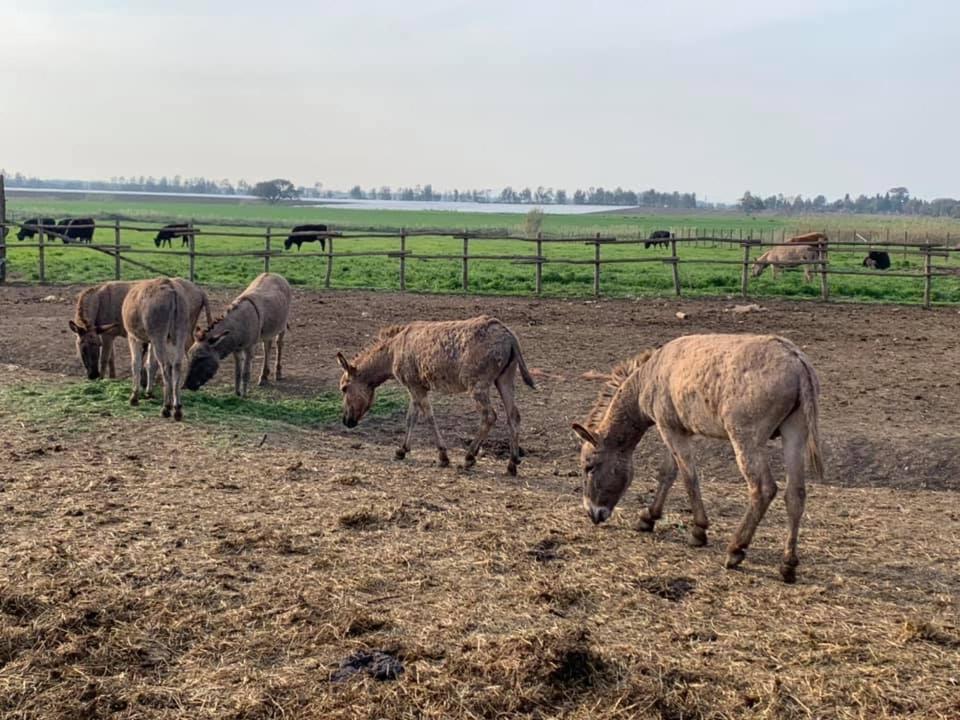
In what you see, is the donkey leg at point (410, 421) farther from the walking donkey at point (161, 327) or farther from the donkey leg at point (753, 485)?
the donkey leg at point (753, 485)

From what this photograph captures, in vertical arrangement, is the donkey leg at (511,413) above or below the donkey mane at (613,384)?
below

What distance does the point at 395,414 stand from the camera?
11016mm

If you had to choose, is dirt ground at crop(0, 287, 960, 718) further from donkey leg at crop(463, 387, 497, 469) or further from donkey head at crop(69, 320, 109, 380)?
donkey head at crop(69, 320, 109, 380)

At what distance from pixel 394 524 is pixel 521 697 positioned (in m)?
2.73

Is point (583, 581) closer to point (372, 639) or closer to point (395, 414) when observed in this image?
point (372, 639)

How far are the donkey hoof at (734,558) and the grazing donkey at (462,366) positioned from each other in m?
2.92

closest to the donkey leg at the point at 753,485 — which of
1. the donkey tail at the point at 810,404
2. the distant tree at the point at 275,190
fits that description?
the donkey tail at the point at 810,404

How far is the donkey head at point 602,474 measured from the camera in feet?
23.0

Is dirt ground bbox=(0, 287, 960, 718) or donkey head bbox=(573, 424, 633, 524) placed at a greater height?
donkey head bbox=(573, 424, 633, 524)

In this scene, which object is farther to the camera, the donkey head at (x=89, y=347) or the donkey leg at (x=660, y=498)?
the donkey head at (x=89, y=347)

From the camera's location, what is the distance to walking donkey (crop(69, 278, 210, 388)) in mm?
12039

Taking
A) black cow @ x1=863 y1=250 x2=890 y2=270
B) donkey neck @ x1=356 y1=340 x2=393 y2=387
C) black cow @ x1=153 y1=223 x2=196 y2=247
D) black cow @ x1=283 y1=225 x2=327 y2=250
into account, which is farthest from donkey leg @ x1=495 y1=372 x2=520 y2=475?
black cow @ x1=283 y1=225 x2=327 y2=250

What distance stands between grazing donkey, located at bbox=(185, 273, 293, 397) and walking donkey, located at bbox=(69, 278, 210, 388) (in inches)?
13.7

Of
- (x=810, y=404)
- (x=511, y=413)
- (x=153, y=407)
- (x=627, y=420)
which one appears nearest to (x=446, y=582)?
(x=627, y=420)
